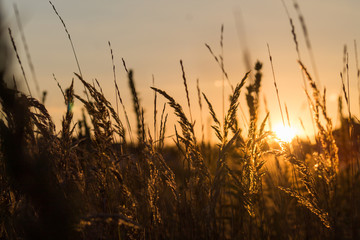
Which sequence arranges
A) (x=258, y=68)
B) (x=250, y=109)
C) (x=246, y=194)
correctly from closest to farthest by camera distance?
(x=246, y=194) < (x=250, y=109) < (x=258, y=68)

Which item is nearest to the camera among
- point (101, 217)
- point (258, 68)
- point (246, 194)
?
point (101, 217)

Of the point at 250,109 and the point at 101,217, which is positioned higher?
the point at 250,109

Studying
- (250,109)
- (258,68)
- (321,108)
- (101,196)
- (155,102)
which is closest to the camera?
(101,196)

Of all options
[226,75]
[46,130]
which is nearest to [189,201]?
[46,130]

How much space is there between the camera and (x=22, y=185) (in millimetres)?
921

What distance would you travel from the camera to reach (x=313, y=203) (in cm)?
174

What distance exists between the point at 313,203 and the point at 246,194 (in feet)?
1.04

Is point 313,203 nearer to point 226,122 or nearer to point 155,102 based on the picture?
point 226,122

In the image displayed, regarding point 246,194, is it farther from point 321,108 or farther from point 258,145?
point 321,108

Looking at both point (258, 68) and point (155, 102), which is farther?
point (258, 68)

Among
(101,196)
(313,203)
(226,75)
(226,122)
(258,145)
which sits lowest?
(313,203)

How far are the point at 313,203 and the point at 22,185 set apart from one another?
4.34 ft

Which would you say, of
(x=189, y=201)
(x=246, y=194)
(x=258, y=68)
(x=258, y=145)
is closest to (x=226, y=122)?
(x=258, y=145)

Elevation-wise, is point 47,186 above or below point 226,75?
below
